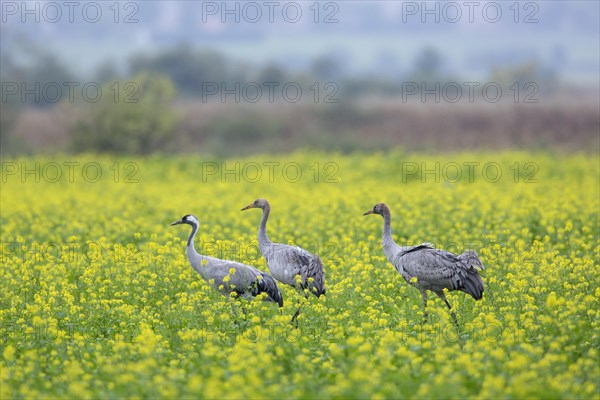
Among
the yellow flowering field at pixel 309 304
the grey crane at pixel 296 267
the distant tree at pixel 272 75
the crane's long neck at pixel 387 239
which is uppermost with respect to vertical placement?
the distant tree at pixel 272 75

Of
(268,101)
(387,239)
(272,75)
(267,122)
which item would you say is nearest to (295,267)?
(387,239)

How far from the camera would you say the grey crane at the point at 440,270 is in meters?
10.9

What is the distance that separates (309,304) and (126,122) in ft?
86.4

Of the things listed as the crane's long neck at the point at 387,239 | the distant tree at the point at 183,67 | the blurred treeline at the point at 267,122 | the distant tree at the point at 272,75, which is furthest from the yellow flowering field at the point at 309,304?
the distant tree at the point at 183,67

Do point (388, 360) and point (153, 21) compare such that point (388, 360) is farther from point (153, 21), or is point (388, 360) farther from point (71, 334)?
point (153, 21)

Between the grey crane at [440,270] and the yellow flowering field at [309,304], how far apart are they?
0.28 meters

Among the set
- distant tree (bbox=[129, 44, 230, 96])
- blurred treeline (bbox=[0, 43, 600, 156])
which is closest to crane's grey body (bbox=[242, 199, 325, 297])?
blurred treeline (bbox=[0, 43, 600, 156])

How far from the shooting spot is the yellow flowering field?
808cm

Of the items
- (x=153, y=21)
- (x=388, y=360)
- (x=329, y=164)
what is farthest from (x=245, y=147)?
(x=153, y=21)

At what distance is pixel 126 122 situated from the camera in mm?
35875

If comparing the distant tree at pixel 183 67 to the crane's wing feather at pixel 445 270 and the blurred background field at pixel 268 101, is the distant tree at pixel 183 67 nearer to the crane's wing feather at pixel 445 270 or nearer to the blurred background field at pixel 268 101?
the blurred background field at pixel 268 101

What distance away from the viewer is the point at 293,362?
29.2 ft

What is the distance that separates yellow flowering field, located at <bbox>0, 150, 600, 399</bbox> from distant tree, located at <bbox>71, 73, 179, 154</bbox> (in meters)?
13.1

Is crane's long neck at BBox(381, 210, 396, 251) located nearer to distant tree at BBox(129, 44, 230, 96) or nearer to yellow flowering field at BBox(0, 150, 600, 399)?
yellow flowering field at BBox(0, 150, 600, 399)
